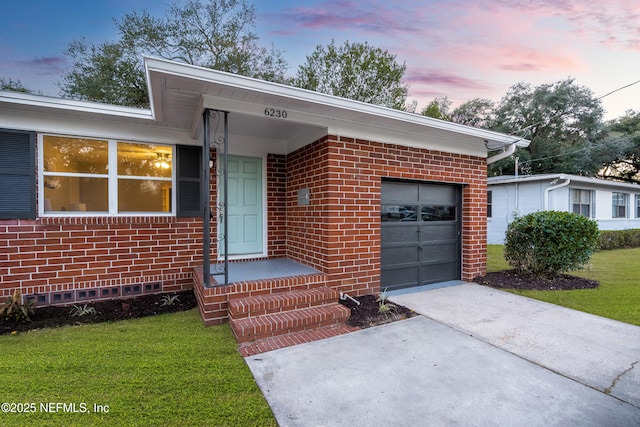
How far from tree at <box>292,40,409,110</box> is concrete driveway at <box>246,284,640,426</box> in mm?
14139

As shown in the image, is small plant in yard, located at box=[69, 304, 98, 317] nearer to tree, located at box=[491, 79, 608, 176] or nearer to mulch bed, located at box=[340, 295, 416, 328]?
mulch bed, located at box=[340, 295, 416, 328]

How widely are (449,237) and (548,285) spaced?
2.02m

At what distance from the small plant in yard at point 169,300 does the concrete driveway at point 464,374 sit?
7.56 ft

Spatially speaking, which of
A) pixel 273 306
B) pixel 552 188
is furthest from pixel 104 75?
pixel 552 188

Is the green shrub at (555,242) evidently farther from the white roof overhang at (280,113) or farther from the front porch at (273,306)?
the front porch at (273,306)

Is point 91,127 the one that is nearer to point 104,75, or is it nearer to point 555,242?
point 555,242

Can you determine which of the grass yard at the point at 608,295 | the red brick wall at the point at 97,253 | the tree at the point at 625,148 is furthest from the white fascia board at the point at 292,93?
the tree at the point at 625,148

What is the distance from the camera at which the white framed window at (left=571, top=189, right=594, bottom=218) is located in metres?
12.3

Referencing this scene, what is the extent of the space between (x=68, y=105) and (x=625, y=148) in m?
28.6

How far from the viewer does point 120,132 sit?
473cm

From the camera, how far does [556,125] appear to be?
22219mm

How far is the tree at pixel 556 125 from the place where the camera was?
20109 millimetres

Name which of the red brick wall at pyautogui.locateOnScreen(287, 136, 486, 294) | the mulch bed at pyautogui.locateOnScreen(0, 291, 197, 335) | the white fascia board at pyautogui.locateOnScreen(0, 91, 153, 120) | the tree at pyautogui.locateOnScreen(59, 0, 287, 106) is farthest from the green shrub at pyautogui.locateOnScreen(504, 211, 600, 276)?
the tree at pyautogui.locateOnScreen(59, 0, 287, 106)

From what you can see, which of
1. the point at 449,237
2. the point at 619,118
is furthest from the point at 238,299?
the point at 619,118
